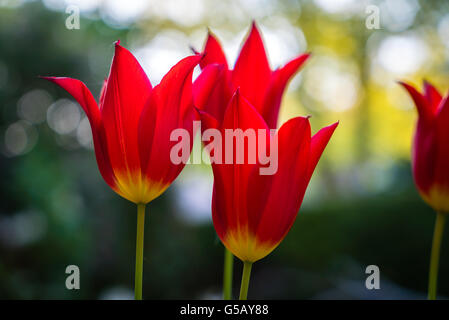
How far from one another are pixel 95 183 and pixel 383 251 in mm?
1428

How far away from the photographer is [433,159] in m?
0.36

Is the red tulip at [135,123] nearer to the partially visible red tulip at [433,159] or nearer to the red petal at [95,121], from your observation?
the red petal at [95,121]

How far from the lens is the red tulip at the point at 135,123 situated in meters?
0.30

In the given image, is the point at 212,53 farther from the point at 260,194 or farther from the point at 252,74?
the point at 260,194

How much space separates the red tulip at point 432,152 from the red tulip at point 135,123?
0.20 meters

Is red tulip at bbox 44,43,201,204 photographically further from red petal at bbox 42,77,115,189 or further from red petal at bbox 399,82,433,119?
red petal at bbox 399,82,433,119

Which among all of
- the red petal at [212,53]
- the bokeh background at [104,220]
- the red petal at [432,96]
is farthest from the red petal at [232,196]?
the bokeh background at [104,220]

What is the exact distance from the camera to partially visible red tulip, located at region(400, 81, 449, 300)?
350 mm

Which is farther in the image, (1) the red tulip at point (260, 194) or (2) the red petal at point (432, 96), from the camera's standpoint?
(2) the red petal at point (432, 96)

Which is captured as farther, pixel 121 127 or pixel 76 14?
pixel 76 14

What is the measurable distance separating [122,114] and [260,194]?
122 mm
